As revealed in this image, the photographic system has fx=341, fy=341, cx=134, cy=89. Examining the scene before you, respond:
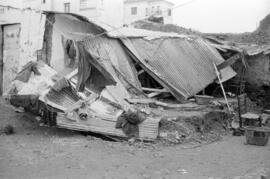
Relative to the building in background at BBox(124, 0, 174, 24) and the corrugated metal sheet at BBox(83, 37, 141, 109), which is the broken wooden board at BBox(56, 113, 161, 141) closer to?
the corrugated metal sheet at BBox(83, 37, 141, 109)

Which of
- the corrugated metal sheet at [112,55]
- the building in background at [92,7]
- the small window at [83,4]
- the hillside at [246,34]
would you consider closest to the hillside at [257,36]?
the hillside at [246,34]

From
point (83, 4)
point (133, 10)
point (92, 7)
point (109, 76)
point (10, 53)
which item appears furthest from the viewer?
point (133, 10)

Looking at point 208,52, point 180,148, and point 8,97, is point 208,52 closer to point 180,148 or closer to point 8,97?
point 180,148

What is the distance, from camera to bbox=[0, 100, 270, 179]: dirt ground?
611 centimetres

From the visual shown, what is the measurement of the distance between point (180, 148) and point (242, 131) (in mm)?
2642

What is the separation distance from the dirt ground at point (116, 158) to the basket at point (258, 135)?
0.62ft

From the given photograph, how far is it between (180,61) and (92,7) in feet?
66.1

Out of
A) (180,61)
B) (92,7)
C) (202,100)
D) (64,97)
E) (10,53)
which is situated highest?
(92,7)

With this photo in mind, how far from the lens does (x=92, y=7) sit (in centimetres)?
3006

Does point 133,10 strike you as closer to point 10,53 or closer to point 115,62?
point 10,53

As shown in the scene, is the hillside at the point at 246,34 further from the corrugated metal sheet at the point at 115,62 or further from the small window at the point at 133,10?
the small window at the point at 133,10

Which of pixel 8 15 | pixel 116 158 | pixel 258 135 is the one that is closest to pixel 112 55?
pixel 116 158

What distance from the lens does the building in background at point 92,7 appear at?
30.1 meters

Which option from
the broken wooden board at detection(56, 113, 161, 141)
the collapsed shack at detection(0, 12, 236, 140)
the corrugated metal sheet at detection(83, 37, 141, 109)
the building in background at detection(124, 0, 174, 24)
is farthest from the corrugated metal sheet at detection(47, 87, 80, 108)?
the building in background at detection(124, 0, 174, 24)
